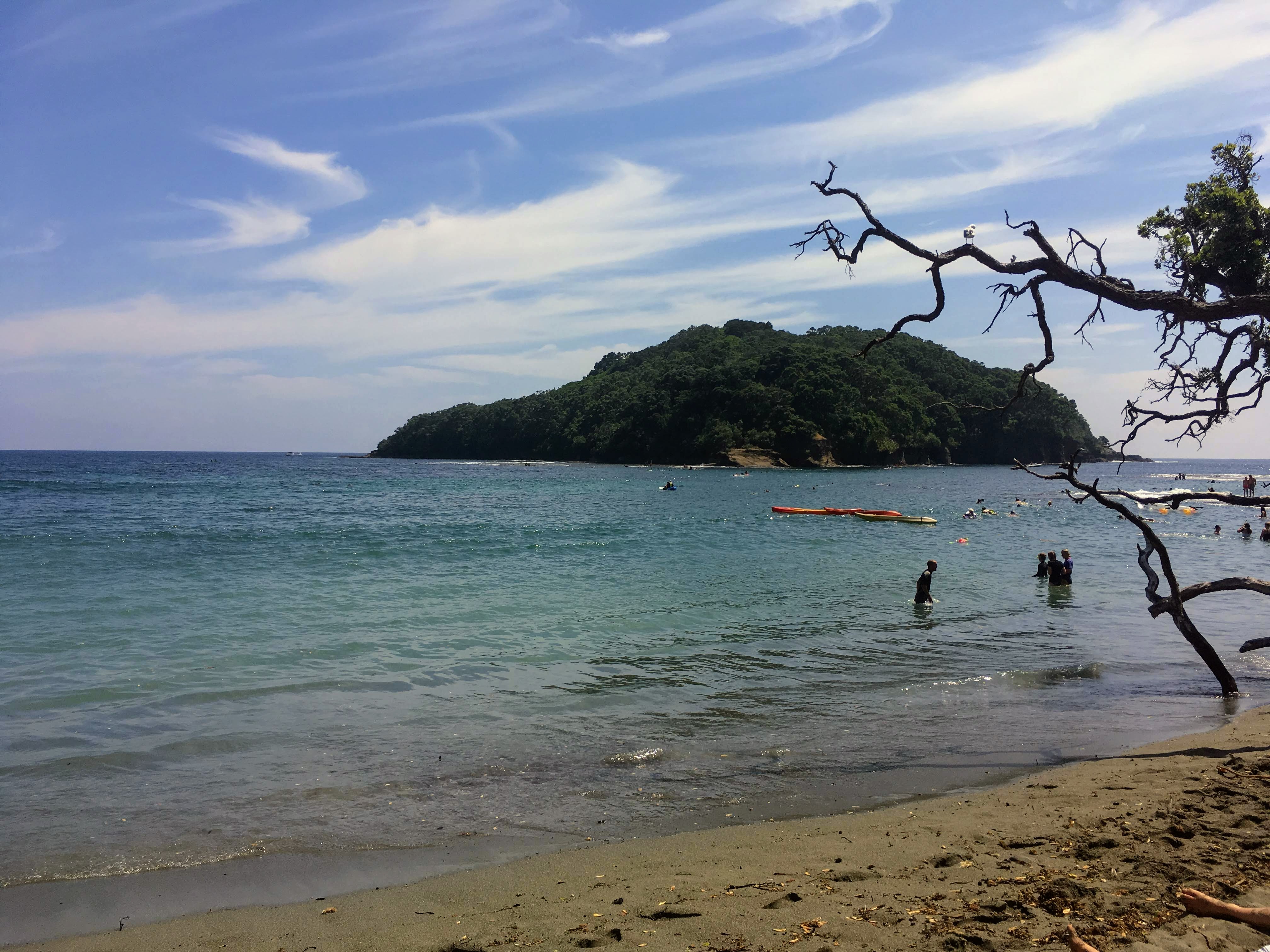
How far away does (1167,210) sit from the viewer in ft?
35.4

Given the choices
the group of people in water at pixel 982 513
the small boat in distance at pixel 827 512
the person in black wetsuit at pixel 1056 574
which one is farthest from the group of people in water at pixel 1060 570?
the group of people in water at pixel 982 513

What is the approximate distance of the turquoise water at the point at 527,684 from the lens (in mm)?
6332

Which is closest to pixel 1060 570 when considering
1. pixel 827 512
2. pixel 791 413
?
pixel 827 512

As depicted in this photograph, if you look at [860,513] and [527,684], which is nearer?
[527,684]

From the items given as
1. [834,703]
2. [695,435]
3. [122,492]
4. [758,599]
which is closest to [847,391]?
[695,435]

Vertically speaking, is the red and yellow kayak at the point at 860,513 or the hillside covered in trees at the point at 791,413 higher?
the hillside covered in trees at the point at 791,413

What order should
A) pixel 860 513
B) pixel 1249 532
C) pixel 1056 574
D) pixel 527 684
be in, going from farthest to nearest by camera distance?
pixel 860 513 → pixel 1249 532 → pixel 1056 574 → pixel 527 684

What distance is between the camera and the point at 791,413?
102375 millimetres

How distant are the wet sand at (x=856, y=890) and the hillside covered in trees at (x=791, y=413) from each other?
296ft

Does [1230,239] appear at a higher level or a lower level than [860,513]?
higher

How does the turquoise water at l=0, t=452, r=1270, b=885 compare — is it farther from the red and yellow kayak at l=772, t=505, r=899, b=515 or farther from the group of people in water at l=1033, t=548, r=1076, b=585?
the red and yellow kayak at l=772, t=505, r=899, b=515

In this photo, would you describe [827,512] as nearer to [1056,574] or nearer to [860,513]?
→ [860,513]

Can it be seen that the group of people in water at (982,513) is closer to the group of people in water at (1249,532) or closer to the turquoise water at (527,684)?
the group of people in water at (1249,532)

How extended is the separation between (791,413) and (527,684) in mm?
95307
